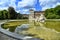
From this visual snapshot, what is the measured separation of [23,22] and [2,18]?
1.11 m

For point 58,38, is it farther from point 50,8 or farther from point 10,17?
point 10,17

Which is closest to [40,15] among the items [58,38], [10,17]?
[10,17]

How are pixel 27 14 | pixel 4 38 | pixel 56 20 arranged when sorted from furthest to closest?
1. pixel 56 20
2. pixel 27 14
3. pixel 4 38

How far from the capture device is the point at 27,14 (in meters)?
6.81

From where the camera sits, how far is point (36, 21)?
702 cm

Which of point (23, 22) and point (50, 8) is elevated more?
point (50, 8)

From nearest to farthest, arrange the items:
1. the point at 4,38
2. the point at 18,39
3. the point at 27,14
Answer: the point at 18,39, the point at 4,38, the point at 27,14

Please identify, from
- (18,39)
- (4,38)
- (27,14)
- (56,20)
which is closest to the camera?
(18,39)

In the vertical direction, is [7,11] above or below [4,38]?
above

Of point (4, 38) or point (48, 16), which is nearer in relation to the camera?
point (4, 38)

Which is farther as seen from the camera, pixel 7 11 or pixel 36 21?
pixel 7 11

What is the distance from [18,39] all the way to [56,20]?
386 centimetres

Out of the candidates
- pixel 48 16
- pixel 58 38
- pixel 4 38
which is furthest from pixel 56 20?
pixel 4 38

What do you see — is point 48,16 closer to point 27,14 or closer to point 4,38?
point 27,14
